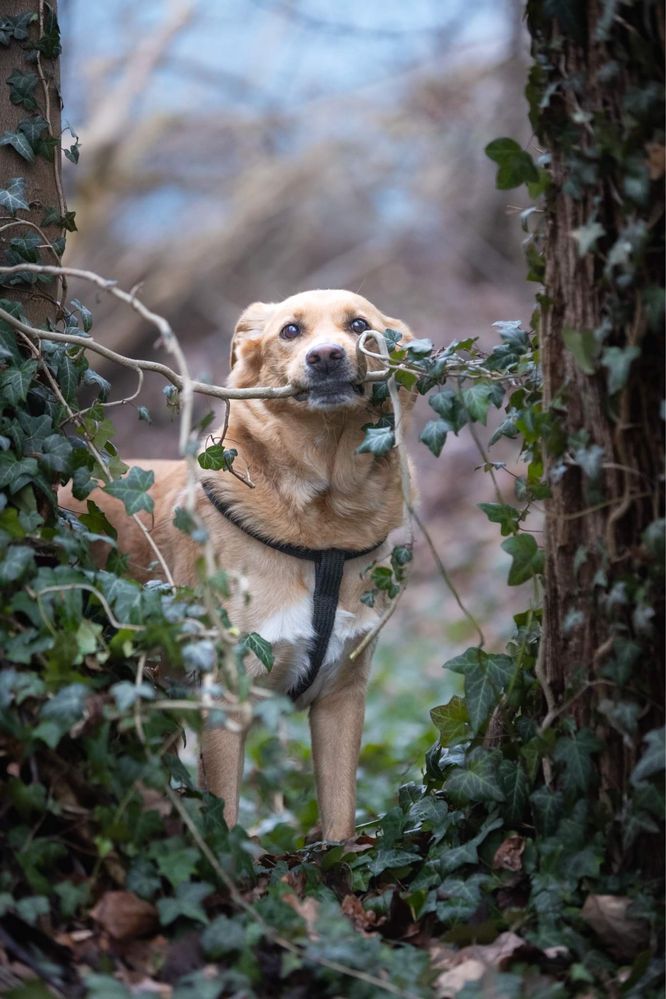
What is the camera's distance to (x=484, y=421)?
2740 mm

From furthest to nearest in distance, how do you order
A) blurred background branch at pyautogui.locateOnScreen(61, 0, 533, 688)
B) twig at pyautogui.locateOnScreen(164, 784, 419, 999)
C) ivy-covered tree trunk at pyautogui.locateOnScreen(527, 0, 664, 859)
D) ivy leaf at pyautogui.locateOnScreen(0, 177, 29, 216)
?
blurred background branch at pyautogui.locateOnScreen(61, 0, 533, 688)
ivy leaf at pyautogui.locateOnScreen(0, 177, 29, 216)
ivy-covered tree trunk at pyautogui.locateOnScreen(527, 0, 664, 859)
twig at pyautogui.locateOnScreen(164, 784, 419, 999)

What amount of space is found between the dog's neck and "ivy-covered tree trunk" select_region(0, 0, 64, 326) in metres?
0.98

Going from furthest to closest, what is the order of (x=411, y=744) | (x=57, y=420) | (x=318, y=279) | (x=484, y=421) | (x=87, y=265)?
(x=318, y=279)
(x=87, y=265)
(x=411, y=744)
(x=57, y=420)
(x=484, y=421)

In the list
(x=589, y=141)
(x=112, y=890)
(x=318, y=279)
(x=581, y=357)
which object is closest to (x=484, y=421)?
(x=581, y=357)

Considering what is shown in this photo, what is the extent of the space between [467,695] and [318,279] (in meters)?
11.1

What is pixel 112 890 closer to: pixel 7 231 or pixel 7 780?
pixel 7 780

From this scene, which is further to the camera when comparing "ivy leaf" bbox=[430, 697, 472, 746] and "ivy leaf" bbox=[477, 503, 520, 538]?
"ivy leaf" bbox=[430, 697, 472, 746]

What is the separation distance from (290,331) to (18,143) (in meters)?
1.30

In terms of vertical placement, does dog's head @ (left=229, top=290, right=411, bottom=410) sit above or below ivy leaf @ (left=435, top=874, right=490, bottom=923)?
above

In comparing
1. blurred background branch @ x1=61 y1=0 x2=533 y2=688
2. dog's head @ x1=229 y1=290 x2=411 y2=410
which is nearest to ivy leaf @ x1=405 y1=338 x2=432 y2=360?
dog's head @ x1=229 y1=290 x2=411 y2=410

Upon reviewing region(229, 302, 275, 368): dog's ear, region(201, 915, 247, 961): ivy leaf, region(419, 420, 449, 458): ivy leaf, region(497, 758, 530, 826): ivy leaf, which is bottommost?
region(201, 915, 247, 961): ivy leaf

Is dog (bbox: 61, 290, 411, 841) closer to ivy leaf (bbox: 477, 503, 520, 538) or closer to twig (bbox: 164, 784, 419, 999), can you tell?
ivy leaf (bbox: 477, 503, 520, 538)

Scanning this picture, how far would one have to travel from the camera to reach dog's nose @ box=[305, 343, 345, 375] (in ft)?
12.5

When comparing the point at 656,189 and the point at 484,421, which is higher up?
the point at 656,189
